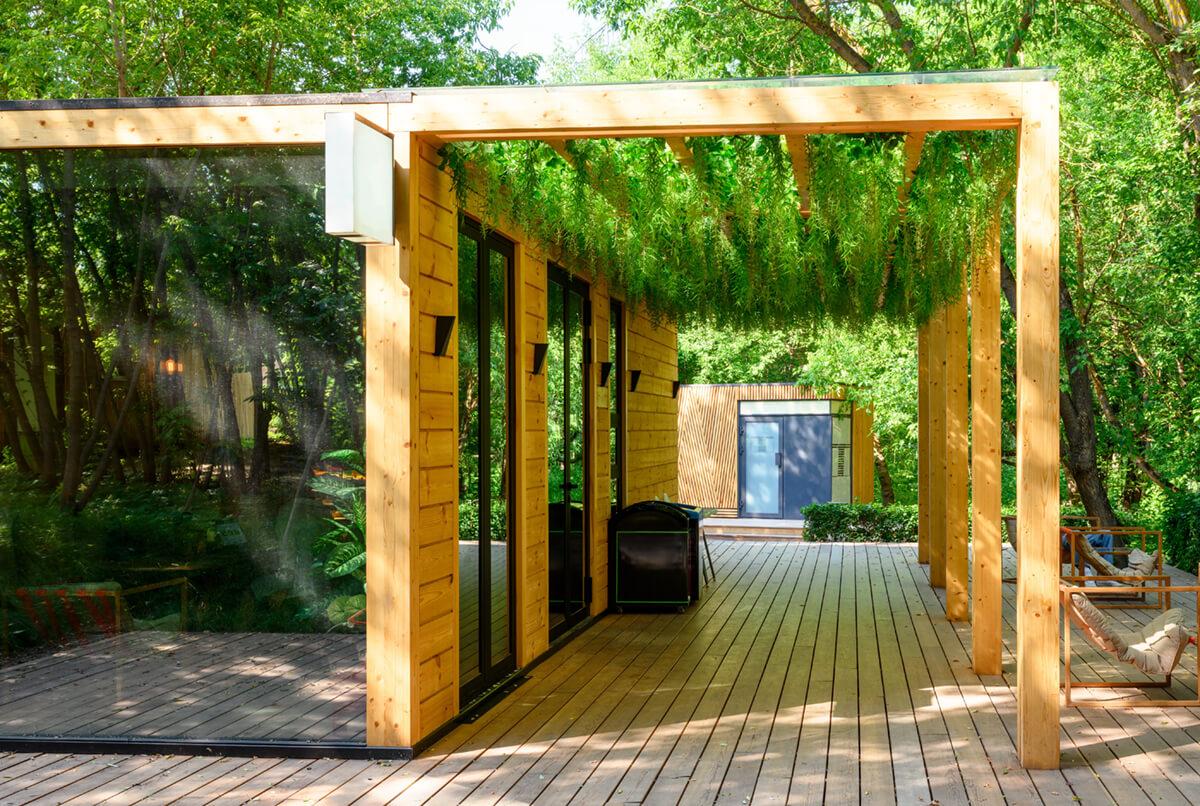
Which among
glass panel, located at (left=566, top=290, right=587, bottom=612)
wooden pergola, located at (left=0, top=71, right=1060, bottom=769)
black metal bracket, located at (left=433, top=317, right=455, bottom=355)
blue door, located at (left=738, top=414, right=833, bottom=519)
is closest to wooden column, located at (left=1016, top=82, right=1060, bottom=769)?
wooden pergola, located at (left=0, top=71, right=1060, bottom=769)

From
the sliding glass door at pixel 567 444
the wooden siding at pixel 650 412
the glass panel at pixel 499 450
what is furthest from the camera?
the wooden siding at pixel 650 412

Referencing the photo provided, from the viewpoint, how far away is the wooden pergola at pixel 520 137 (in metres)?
4.51

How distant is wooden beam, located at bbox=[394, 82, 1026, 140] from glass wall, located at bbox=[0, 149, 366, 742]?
28.0 inches

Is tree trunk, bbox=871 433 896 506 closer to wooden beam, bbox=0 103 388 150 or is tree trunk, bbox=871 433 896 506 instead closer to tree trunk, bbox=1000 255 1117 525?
tree trunk, bbox=1000 255 1117 525

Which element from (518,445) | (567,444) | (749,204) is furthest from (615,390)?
(749,204)

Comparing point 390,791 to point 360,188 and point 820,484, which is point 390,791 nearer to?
point 360,188

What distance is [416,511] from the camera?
15.7 ft

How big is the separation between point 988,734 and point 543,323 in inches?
135

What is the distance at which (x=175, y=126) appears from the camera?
190 inches

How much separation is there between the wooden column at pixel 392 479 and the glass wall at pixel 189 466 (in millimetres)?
95

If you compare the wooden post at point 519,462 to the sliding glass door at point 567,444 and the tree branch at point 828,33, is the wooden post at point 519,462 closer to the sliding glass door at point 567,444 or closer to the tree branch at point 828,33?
the sliding glass door at point 567,444

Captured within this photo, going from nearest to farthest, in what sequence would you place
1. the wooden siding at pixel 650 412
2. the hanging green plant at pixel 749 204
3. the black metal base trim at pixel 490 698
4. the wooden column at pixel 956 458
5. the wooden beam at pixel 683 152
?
the wooden beam at pixel 683 152, the hanging green plant at pixel 749 204, the black metal base trim at pixel 490 698, the wooden column at pixel 956 458, the wooden siding at pixel 650 412

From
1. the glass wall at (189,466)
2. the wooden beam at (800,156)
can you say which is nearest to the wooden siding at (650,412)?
the wooden beam at (800,156)

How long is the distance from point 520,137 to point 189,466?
1887 mm
